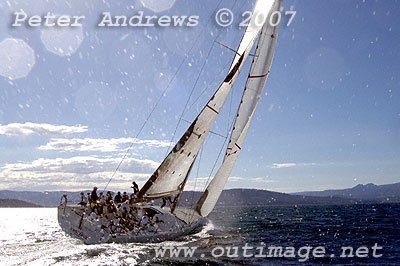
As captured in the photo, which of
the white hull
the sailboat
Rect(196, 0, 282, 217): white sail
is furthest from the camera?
Rect(196, 0, 282, 217): white sail

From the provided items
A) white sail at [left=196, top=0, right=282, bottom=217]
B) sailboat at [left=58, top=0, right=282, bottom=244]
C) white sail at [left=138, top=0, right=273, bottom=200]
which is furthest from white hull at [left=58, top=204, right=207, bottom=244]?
white sail at [left=196, top=0, right=282, bottom=217]

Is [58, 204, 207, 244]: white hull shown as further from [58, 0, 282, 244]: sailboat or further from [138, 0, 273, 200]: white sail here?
[138, 0, 273, 200]: white sail

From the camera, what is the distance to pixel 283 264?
12758 mm

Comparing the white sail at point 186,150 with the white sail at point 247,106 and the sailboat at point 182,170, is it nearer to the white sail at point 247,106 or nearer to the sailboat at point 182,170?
the sailboat at point 182,170

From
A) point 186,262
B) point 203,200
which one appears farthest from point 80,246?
point 203,200

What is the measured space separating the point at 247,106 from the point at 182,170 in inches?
251

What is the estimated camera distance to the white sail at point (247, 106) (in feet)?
62.4

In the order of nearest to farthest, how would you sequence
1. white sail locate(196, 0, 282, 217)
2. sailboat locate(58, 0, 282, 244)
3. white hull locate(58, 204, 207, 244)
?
white hull locate(58, 204, 207, 244), sailboat locate(58, 0, 282, 244), white sail locate(196, 0, 282, 217)

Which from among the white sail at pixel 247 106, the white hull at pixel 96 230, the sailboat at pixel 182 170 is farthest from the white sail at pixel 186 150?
the white sail at pixel 247 106

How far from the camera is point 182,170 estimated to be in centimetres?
1596

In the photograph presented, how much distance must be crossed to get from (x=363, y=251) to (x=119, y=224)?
12379 mm

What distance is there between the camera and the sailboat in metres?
14.3

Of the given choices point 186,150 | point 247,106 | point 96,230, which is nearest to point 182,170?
point 186,150

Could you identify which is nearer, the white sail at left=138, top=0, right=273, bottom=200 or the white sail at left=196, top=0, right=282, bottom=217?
the white sail at left=138, top=0, right=273, bottom=200
